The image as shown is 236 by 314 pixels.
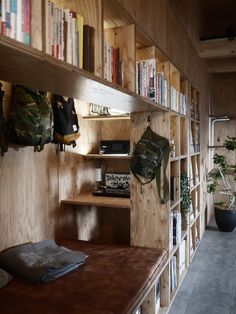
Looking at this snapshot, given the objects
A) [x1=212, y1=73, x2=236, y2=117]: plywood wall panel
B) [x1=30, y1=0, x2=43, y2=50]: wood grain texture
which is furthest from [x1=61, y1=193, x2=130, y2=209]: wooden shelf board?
[x1=212, y1=73, x2=236, y2=117]: plywood wall panel

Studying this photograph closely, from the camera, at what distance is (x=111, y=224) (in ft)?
11.0

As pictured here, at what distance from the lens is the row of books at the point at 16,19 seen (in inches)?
36.0

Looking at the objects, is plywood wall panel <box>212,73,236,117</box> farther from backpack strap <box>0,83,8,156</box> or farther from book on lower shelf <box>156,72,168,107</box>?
backpack strap <box>0,83,8,156</box>

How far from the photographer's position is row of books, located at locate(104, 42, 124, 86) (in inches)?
59.7

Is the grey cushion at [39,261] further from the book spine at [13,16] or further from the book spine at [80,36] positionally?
the book spine at [13,16]

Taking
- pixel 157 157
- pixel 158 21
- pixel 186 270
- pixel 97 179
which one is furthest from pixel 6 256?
pixel 186 270

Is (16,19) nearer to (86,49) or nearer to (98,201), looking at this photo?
(86,49)

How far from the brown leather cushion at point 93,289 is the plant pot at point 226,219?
2.94 m

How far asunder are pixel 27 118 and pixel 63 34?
834 mm

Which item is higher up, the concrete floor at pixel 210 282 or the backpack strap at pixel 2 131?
the backpack strap at pixel 2 131

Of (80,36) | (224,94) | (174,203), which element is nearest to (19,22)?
(80,36)

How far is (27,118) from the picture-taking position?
1900 millimetres

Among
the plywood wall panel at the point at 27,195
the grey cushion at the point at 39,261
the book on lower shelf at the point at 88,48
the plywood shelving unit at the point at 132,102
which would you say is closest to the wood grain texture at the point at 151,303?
the plywood shelving unit at the point at 132,102

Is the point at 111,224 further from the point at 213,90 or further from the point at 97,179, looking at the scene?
the point at 213,90
